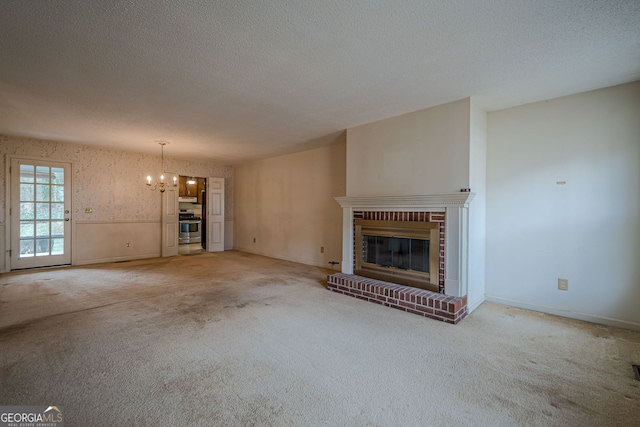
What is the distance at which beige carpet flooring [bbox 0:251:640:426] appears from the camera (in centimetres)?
162

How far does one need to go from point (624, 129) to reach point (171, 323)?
4.89 meters

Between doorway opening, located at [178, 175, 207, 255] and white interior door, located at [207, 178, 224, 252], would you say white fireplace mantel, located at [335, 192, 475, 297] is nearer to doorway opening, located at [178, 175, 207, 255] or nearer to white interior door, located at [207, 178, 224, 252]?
white interior door, located at [207, 178, 224, 252]

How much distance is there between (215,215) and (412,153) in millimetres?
5767

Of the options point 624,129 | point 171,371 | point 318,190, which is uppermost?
point 624,129

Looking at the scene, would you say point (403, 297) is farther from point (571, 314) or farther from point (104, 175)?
point (104, 175)

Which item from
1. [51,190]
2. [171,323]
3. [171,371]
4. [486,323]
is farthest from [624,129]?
[51,190]

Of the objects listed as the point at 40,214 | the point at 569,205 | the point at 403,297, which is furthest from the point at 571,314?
the point at 40,214

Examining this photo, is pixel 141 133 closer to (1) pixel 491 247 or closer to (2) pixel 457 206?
(2) pixel 457 206

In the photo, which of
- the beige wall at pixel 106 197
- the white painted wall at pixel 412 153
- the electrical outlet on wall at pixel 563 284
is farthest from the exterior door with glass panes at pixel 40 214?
the electrical outlet on wall at pixel 563 284

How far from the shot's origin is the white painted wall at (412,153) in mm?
3246

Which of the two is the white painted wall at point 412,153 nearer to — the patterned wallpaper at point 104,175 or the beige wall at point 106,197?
the beige wall at point 106,197

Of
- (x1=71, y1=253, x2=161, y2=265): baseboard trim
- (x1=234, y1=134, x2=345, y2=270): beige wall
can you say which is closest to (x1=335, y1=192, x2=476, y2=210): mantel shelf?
(x1=234, y1=134, x2=345, y2=270): beige wall

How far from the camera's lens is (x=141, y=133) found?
4688 millimetres

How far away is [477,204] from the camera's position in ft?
11.3
